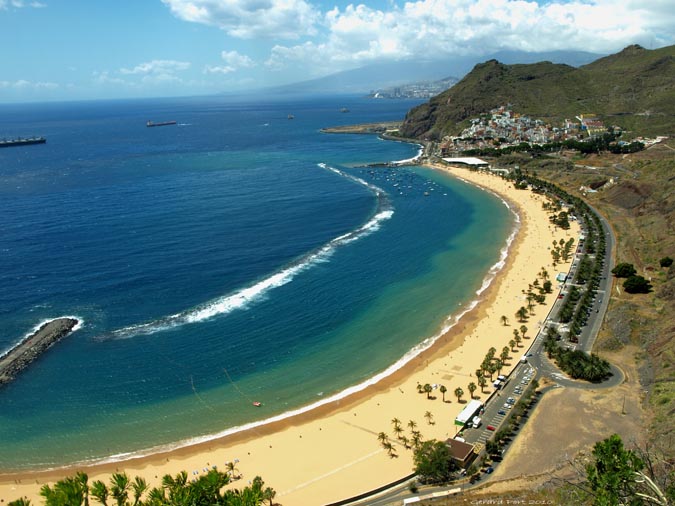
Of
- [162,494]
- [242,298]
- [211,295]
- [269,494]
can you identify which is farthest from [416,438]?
[211,295]

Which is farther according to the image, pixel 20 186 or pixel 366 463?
pixel 20 186

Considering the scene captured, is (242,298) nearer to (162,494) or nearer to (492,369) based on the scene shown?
(492,369)

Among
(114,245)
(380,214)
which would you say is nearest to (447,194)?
(380,214)

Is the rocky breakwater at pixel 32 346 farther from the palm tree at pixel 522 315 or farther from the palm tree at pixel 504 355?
the palm tree at pixel 522 315

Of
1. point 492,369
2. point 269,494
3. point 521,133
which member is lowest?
point 269,494

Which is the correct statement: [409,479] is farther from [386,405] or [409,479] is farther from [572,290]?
[572,290]

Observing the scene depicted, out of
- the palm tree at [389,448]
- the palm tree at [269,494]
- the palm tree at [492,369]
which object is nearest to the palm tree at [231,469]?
the palm tree at [269,494]
